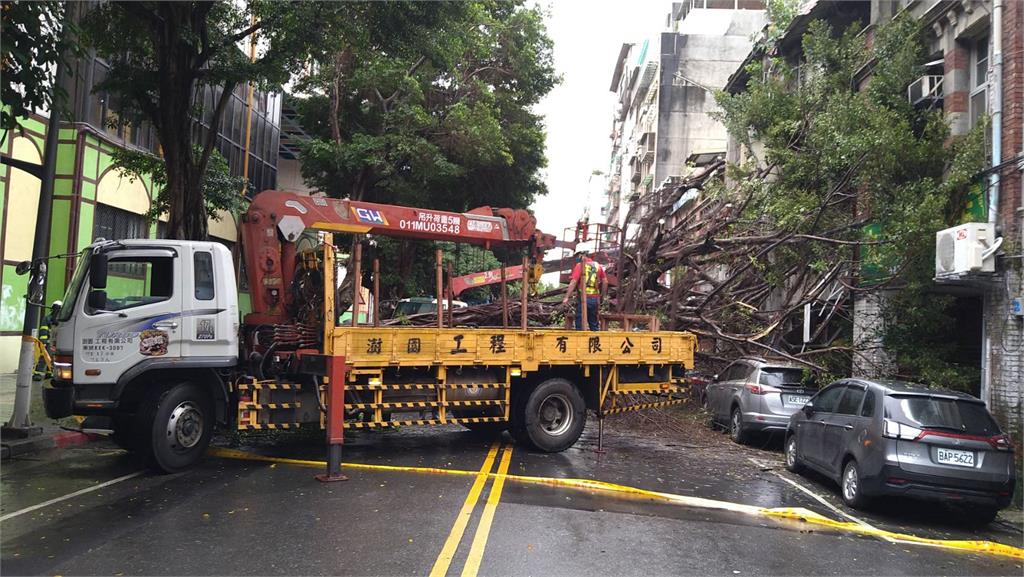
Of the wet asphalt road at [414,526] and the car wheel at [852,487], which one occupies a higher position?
the car wheel at [852,487]

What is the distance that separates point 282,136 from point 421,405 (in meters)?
26.8

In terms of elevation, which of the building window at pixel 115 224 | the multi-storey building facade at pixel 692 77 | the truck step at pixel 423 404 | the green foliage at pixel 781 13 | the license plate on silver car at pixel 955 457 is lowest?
the license plate on silver car at pixel 955 457

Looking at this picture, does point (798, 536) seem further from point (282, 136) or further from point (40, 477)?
point (282, 136)

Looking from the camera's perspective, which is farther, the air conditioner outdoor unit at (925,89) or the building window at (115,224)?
the building window at (115,224)

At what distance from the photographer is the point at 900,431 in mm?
7656

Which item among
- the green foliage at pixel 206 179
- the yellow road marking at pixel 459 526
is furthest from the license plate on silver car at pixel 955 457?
the green foliage at pixel 206 179

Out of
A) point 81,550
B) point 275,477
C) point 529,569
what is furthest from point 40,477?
point 529,569

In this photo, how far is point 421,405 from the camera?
9.48 metres

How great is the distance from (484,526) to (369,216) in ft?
16.0

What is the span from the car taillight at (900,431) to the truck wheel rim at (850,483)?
0.69 metres

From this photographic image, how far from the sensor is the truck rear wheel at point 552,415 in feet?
33.7

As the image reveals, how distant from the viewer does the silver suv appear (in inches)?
464

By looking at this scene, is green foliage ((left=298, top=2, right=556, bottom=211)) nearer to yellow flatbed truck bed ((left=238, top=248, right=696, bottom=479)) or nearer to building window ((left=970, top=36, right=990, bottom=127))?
yellow flatbed truck bed ((left=238, top=248, right=696, bottom=479))

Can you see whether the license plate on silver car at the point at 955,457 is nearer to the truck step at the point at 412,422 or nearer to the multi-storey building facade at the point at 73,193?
the truck step at the point at 412,422
